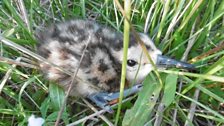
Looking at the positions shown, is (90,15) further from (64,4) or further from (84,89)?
(84,89)

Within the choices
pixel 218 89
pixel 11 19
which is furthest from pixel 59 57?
pixel 218 89

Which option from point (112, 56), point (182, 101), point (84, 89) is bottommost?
point (182, 101)

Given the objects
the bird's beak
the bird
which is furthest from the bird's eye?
the bird's beak

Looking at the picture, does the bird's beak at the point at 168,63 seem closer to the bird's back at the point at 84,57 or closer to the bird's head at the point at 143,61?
the bird's head at the point at 143,61

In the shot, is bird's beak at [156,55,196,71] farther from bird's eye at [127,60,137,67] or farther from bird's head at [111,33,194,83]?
bird's eye at [127,60,137,67]

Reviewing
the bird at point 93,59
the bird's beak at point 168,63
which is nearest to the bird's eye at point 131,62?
the bird at point 93,59

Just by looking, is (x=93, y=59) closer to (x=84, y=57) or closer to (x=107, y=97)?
(x=84, y=57)

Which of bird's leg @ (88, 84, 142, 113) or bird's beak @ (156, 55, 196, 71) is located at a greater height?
bird's beak @ (156, 55, 196, 71)
